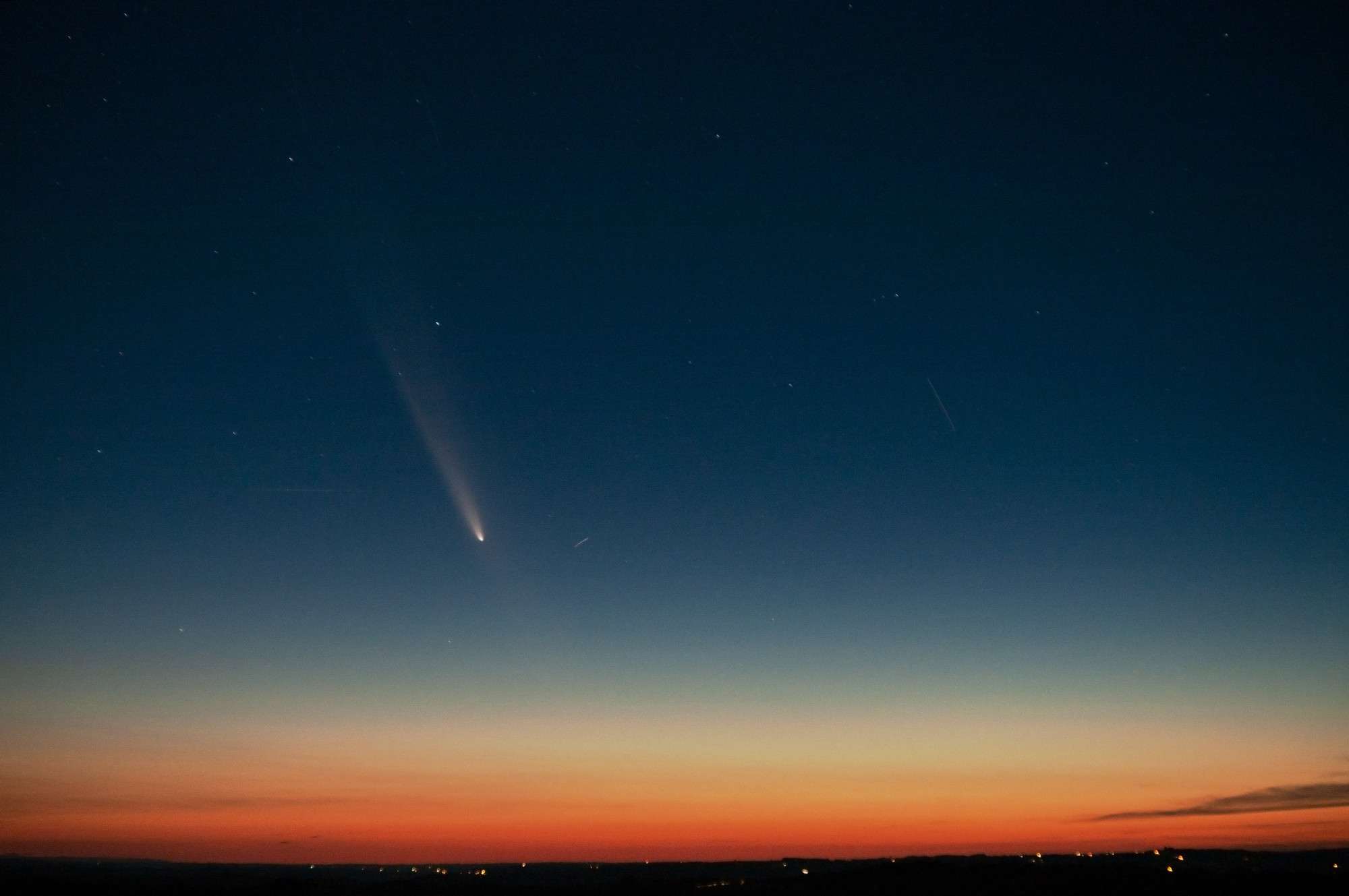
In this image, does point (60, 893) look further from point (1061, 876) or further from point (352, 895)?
point (1061, 876)

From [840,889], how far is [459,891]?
27.2 meters

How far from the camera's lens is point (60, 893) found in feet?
190

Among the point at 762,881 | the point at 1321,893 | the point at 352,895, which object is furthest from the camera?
the point at 762,881

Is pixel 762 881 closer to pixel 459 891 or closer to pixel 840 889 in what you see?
pixel 840 889

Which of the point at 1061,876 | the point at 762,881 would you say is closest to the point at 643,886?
the point at 762,881

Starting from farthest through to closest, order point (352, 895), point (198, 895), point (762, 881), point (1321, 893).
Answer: point (762, 881), point (352, 895), point (198, 895), point (1321, 893)

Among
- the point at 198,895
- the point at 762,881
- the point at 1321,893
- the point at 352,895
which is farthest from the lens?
the point at 762,881

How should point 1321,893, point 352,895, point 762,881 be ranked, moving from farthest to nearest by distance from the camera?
point 762,881 < point 352,895 < point 1321,893

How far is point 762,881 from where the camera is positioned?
66625mm

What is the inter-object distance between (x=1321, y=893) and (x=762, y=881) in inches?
1322

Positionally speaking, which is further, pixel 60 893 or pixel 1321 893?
pixel 60 893

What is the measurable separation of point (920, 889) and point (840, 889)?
203 inches

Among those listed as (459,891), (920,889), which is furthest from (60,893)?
(920,889)

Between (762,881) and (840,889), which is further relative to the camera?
(762,881)
